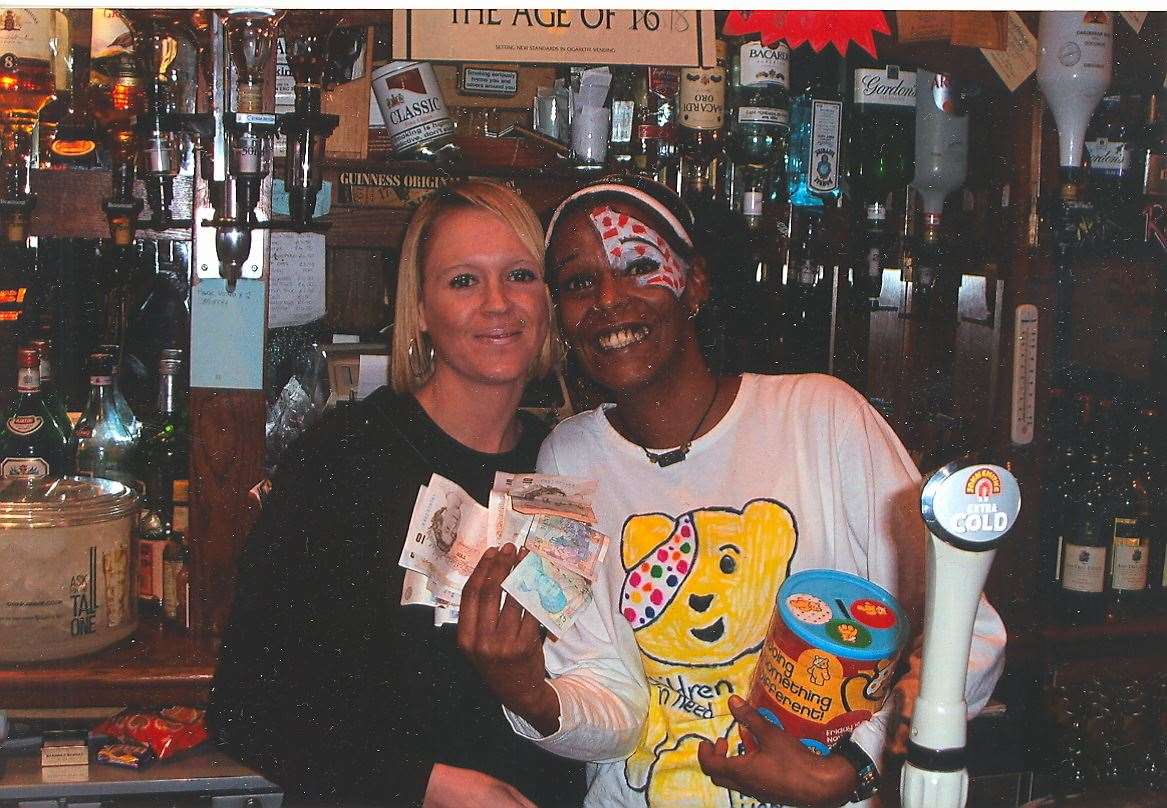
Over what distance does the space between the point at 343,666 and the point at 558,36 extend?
116 cm

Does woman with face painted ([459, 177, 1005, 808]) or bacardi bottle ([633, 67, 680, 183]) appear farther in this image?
bacardi bottle ([633, 67, 680, 183])

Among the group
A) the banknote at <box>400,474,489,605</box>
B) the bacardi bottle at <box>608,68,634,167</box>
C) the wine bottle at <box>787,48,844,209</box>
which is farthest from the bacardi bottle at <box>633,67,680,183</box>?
the banknote at <box>400,474,489,605</box>

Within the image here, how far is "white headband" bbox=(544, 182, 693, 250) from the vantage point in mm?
1678

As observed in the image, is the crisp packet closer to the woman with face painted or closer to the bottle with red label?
the bottle with red label

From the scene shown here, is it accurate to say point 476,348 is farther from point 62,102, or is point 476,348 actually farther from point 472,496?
point 62,102

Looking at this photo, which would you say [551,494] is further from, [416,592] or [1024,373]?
[1024,373]

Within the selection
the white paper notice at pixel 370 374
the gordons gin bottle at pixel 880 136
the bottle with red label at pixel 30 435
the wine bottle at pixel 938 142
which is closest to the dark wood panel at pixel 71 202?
the bottle with red label at pixel 30 435

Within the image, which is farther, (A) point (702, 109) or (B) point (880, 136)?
(B) point (880, 136)

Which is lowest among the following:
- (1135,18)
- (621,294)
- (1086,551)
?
(1086,551)

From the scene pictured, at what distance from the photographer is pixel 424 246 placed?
177 centimetres

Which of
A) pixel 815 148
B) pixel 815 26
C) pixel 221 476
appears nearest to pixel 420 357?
pixel 221 476

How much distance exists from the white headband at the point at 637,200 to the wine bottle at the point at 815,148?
4.04ft

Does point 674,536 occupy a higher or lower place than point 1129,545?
higher

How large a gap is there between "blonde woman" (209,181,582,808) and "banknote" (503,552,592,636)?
27 cm
